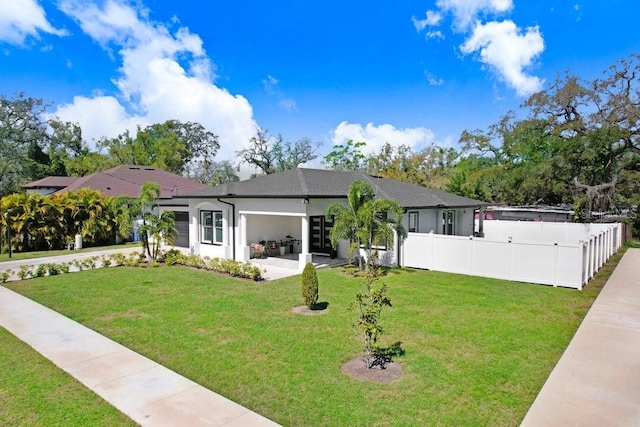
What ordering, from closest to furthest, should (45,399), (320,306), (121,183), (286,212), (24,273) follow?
(45,399) → (320,306) → (24,273) → (286,212) → (121,183)

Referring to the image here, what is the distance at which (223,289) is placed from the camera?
1185cm

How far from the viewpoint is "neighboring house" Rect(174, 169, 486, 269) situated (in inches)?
609

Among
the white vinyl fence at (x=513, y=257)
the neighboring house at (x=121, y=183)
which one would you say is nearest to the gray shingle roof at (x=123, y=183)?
the neighboring house at (x=121, y=183)

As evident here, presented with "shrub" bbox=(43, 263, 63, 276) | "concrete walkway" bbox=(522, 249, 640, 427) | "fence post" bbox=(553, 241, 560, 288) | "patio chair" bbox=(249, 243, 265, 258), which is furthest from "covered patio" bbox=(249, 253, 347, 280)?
"concrete walkway" bbox=(522, 249, 640, 427)

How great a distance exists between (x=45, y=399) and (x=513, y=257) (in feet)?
41.5

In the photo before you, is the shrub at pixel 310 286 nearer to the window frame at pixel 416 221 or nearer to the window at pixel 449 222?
the window frame at pixel 416 221

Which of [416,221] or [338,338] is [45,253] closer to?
[416,221]

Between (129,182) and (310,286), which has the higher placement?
(129,182)

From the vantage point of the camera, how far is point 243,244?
17031 millimetres

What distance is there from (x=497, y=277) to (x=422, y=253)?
2.83 meters

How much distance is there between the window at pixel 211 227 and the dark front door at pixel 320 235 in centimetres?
443

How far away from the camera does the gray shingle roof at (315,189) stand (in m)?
15.8

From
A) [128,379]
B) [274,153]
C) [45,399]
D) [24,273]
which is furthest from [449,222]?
[274,153]

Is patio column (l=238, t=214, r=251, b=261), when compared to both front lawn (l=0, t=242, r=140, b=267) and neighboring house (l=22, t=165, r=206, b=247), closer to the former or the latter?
front lawn (l=0, t=242, r=140, b=267)
